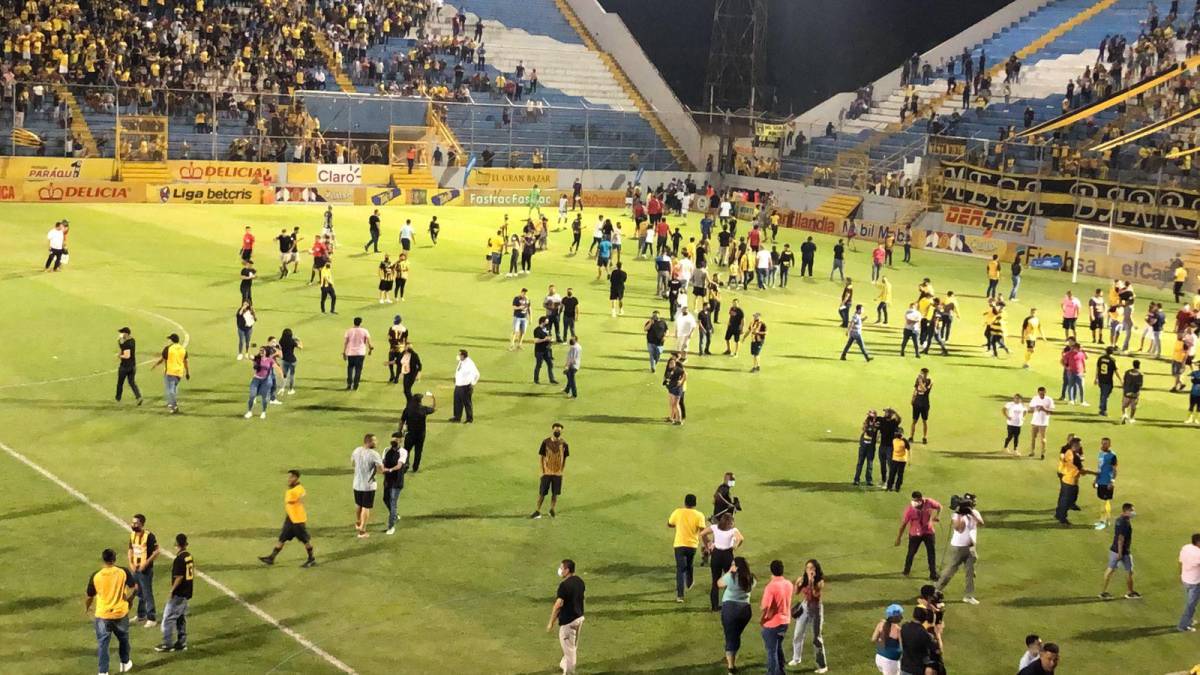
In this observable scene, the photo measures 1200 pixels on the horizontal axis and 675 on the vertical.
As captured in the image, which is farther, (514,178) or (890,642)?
(514,178)

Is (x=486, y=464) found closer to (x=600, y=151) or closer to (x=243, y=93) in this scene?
(x=243, y=93)

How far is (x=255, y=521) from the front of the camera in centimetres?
2041

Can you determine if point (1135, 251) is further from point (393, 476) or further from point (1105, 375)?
point (393, 476)

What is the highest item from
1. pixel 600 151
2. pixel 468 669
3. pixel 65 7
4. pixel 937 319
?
pixel 65 7

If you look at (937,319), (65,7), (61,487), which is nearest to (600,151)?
(65,7)

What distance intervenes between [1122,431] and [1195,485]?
3.74 meters

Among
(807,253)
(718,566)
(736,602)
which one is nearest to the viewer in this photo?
(736,602)

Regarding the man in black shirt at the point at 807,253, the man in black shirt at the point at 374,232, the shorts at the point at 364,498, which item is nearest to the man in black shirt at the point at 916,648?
the shorts at the point at 364,498

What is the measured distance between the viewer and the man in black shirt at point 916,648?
14445 mm

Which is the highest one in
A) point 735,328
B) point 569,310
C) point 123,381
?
point 569,310

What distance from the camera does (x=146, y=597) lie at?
54.5ft

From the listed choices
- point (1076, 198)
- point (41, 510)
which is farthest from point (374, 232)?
point (1076, 198)

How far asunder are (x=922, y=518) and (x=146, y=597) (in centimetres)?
1058

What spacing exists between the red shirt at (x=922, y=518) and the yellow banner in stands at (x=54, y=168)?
45.3 meters
